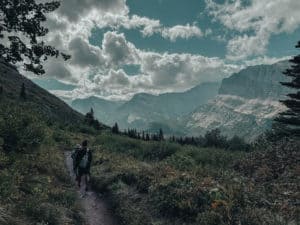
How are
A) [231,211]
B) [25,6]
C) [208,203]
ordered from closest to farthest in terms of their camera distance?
[231,211] < [208,203] < [25,6]

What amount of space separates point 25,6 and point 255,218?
16860mm

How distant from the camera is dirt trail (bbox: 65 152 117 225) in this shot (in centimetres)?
1451

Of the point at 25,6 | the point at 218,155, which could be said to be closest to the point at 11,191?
the point at 25,6

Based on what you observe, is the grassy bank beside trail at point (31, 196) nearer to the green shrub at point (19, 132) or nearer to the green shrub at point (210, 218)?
the green shrub at point (19, 132)

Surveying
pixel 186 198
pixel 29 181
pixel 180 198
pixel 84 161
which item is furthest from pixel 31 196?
pixel 84 161

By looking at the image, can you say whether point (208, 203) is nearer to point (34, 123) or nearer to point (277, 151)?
point (277, 151)

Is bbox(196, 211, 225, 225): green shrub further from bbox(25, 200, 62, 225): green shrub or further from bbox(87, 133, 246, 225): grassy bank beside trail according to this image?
bbox(25, 200, 62, 225): green shrub

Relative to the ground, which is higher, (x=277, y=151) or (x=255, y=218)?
(x=277, y=151)

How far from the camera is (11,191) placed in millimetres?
11125

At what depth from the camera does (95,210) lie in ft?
52.6

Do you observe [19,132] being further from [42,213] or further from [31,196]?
[42,213]

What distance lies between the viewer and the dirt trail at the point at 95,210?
571 inches

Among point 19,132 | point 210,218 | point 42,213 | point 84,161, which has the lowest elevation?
point 42,213

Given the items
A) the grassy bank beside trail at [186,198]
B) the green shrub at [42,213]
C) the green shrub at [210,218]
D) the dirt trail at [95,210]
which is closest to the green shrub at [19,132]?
the dirt trail at [95,210]
